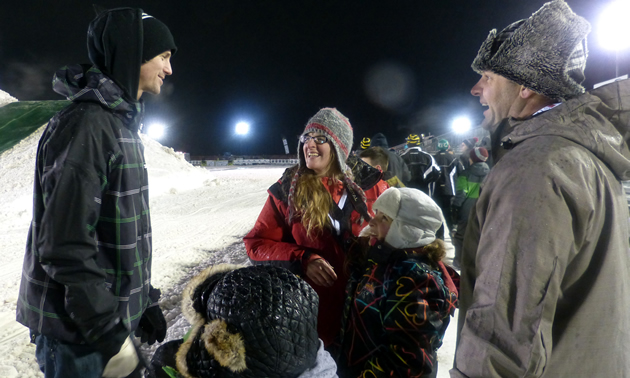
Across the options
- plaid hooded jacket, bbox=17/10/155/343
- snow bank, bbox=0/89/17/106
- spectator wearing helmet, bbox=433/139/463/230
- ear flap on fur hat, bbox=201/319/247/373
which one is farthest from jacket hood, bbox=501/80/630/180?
snow bank, bbox=0/89/17/106

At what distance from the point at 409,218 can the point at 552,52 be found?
2.85 ft

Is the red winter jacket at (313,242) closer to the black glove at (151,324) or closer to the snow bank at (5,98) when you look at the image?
the black glove at (151,324)

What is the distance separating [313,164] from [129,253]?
1.18 m

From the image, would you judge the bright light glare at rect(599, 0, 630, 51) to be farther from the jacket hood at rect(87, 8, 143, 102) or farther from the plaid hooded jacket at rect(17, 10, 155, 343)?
the plaid hooded jacket at rect(17, 10, 155, 343)

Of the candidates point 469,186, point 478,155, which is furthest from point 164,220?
point 478,155

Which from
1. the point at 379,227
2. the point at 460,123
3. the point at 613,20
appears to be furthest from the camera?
the point at 460,123

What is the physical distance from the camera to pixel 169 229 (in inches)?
280

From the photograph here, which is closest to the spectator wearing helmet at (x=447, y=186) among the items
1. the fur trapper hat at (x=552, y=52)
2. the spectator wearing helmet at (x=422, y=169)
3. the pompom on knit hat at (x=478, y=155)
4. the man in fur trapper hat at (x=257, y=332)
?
the spectator wearing helmet at (x=422, y=169)

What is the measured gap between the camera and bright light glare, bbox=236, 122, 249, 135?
177ft

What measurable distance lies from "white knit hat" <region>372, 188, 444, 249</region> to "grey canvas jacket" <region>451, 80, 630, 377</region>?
59cm

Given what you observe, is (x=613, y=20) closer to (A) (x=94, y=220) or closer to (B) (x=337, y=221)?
(B) (x=337, y=221)

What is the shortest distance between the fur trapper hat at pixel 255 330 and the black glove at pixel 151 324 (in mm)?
700

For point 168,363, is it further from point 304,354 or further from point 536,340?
point 536,340

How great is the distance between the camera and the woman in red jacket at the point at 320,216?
196 cm
